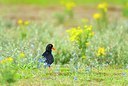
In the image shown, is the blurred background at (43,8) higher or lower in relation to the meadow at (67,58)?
higher

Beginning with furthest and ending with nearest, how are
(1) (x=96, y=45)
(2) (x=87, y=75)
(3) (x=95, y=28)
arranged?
(3) (x=95, y=28)
(1) (x=96, y=45)
(2) (x=87, y=75)

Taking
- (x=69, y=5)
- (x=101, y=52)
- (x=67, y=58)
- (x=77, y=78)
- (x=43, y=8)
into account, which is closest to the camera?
(x=77, y=78)

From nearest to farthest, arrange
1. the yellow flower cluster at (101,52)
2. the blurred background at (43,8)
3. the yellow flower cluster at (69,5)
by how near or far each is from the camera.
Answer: the yellow flower cluster at (101,52) → the yellow flower cluster at (69,5) → the blurred background at (43,8)

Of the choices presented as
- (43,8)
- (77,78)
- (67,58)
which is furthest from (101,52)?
(43,8)

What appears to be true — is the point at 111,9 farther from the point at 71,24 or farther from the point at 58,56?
the point at 58,56

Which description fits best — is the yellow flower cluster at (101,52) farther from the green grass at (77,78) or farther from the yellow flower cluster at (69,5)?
the yellow flower cluster at (69,5)

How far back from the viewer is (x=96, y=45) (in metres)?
14.6

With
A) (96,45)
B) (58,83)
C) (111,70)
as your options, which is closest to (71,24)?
(96,45)

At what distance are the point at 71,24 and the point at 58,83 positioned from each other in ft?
39.8

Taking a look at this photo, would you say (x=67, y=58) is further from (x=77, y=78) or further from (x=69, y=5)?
(x=69, y=5)

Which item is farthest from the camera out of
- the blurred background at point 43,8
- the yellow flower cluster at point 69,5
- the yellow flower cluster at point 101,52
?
the blurred background at point 43,8

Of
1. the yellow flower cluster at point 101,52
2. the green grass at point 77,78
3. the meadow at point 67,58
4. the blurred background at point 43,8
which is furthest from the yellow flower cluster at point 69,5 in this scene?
the green grass at point 77,78

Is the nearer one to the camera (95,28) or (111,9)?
(95,28)

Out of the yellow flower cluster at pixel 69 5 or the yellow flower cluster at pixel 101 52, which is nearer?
the yellow flower cluster at pixel 101 52
